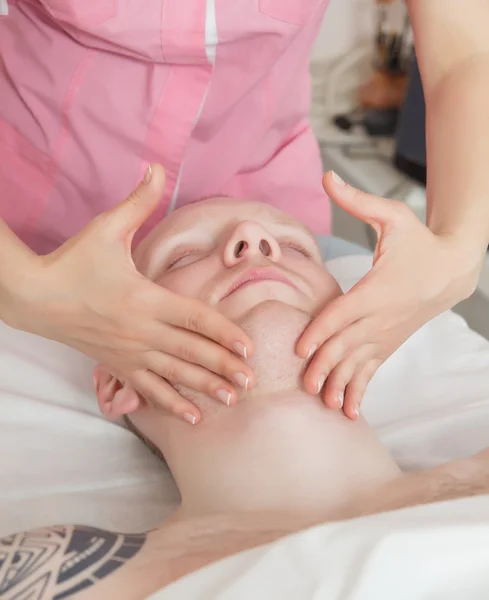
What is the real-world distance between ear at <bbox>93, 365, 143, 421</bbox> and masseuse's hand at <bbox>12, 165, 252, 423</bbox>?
108 mm

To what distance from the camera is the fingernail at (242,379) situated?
2.52 feet

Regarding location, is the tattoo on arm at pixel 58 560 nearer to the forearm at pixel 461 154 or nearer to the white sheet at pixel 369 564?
the white sheet at pixel 369 564

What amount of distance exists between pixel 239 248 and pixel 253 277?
8 centimetres

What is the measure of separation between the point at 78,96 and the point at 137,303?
1.75ft

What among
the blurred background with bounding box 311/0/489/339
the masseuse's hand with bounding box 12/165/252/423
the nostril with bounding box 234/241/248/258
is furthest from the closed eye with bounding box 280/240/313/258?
the blurred background with bounding box 311/0/489/339

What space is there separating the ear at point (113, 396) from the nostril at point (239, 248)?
24 centimetres

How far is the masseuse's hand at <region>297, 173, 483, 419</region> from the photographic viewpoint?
81 cm

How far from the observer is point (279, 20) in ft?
3.59

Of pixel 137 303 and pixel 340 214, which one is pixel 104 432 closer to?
pixel 137 303

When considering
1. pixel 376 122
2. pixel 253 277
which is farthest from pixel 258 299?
pixel 376 122

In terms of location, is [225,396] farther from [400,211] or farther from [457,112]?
[457,112]

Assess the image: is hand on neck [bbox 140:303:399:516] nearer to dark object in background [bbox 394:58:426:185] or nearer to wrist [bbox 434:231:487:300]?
wrist [bbox 434:231:487:300]

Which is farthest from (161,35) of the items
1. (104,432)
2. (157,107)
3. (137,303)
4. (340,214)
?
(340,214)

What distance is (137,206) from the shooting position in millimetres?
748
